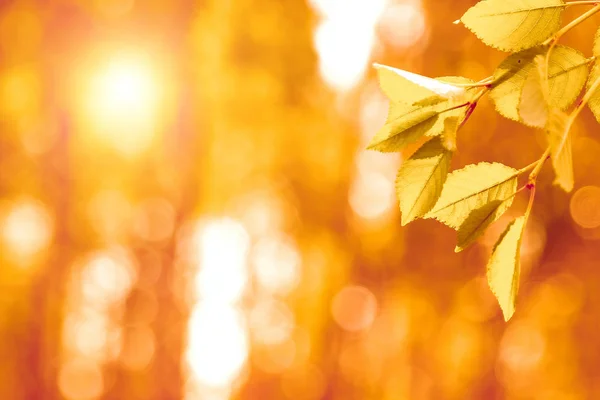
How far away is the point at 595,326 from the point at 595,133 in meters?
2.17

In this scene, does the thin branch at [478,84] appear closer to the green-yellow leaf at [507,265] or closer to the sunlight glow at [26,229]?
the green-yellow leaf at [507,265]

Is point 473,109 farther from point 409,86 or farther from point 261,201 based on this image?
point 261,201

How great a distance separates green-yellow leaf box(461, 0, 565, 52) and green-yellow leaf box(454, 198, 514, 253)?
151 millimetres

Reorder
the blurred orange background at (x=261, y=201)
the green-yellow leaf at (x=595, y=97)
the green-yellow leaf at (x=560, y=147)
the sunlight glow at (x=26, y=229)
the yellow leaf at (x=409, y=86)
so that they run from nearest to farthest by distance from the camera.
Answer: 1. the green-yellow leaf at (x=560, y=147)
2. the yellow leaf at (x=409, y=86)
3. the green-yellow leaf at (x=595, y=97)
4. the blurred orange background at (x=261, y=201)
5. the sunlight glow at (x=26, y=229)

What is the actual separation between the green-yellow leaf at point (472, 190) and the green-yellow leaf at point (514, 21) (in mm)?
115

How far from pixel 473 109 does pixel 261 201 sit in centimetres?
787

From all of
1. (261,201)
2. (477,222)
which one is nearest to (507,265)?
(477,222)

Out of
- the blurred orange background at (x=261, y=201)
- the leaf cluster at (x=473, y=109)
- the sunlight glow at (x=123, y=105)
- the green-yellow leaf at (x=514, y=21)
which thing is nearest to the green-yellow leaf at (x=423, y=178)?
the leaf cluster at (x=473, y=109)

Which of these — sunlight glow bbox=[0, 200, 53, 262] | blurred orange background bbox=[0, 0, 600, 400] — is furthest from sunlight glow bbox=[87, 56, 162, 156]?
sunlight glow bbox=[0, 200, 53, 262]

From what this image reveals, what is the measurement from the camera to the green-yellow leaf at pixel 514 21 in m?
0.59

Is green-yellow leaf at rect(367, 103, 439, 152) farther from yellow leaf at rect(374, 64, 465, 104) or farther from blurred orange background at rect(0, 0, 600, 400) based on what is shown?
blurred orange background at rect(0, 0, 600, 400)

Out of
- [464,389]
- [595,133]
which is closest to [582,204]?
[595,133]

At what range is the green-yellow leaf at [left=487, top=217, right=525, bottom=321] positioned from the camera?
22.0 inches

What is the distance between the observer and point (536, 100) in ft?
1.57
